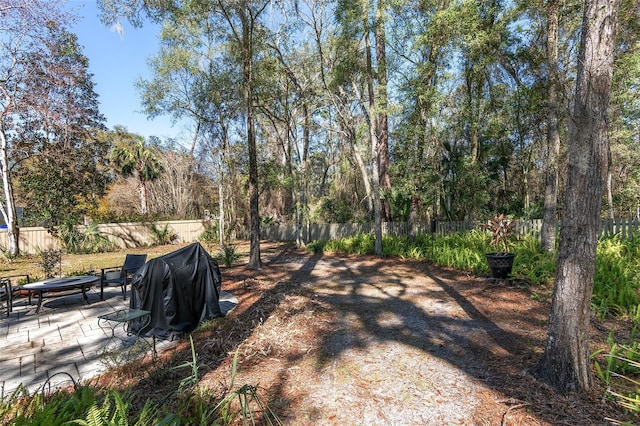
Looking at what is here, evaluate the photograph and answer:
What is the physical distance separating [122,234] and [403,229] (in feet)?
41.9

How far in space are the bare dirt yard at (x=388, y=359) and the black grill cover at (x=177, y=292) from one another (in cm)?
34

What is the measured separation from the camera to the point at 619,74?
7387mm

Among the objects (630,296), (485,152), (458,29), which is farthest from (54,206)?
(485,152)

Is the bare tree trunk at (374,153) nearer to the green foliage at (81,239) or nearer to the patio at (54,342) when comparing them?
the patio at (54,342)

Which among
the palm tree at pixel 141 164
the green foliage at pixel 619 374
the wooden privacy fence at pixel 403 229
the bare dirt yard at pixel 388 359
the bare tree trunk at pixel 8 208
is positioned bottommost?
the bare dirt yard at pixel 388 359

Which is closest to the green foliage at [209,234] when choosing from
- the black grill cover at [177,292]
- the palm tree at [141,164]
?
the palm tree at [141,164]

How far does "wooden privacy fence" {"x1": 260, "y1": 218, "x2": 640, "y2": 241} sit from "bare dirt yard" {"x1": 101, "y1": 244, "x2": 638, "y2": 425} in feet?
11.8

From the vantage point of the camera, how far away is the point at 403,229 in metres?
11.5

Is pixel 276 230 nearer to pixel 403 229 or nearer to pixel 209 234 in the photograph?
pixel 209 234

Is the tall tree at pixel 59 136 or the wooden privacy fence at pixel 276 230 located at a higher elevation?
the tall tree at pixel 59 136

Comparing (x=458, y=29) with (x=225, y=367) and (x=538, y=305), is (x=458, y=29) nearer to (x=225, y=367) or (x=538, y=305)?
(x=538, y=305)

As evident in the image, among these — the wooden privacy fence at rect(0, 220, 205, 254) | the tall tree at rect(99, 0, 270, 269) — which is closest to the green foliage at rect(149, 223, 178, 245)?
the wooden privacy fence at rect(0, 220, 205, 254)

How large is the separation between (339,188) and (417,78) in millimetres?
9288

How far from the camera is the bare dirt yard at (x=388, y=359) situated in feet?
7.60
